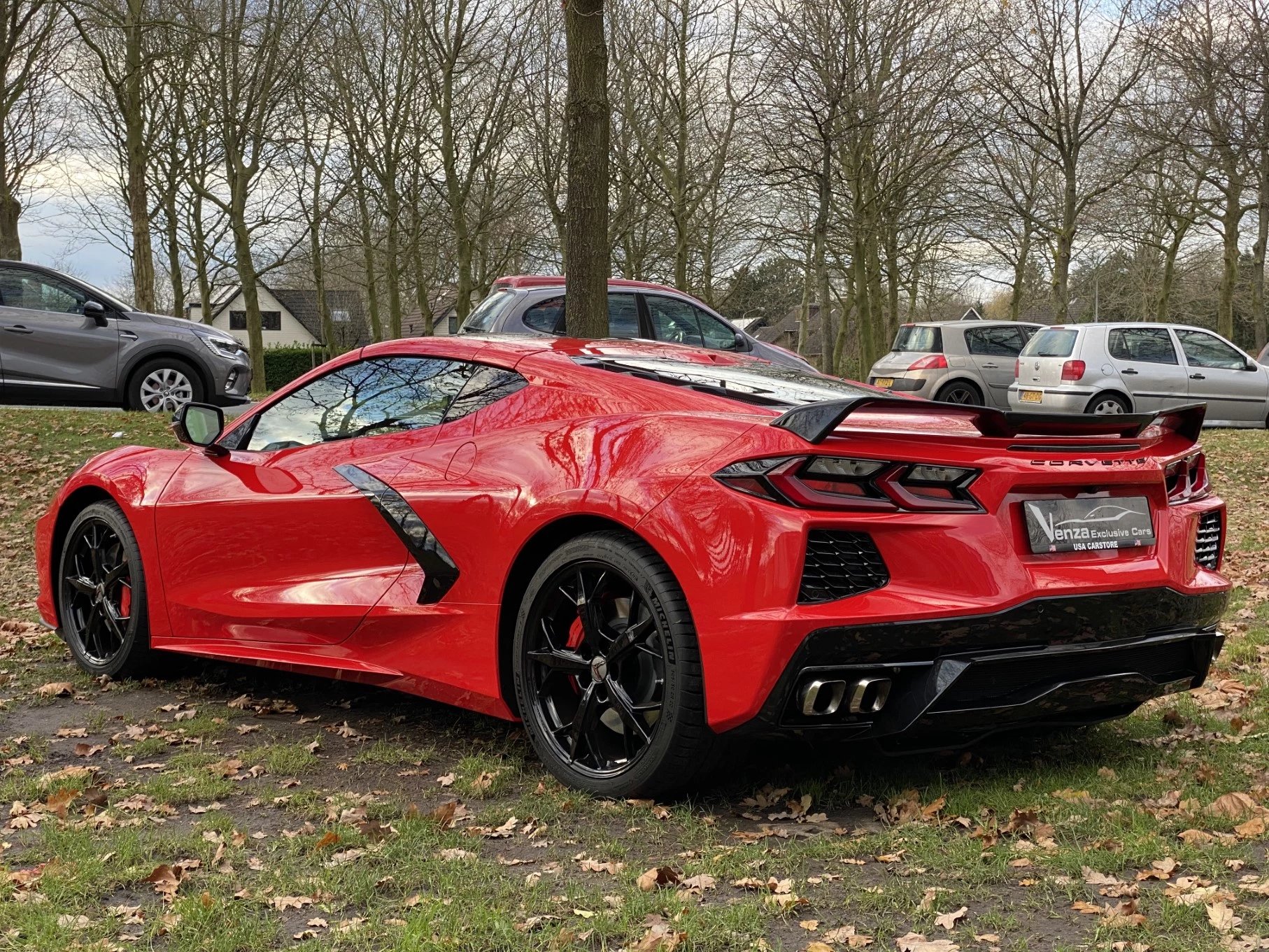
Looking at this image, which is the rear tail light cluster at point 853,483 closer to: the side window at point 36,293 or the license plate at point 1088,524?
the license plate at point 1088,524

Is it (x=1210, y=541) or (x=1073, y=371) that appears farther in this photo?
(x=1073, y=371)

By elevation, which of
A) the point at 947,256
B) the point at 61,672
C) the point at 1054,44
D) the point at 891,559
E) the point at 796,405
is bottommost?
the point at 61,672

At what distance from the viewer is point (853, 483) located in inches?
133

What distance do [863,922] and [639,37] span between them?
2728 centimetres

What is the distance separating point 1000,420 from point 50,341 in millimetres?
11789

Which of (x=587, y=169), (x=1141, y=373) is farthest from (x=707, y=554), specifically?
(x=1141, y=373)

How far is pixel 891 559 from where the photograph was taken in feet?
11.0

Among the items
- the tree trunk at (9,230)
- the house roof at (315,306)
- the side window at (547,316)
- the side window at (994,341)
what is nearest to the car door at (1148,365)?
the side window at (994,341)

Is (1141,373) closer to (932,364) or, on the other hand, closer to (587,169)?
(932,364)

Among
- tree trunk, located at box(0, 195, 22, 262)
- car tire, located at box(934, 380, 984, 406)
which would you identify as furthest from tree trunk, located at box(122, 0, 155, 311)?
car tire, located at box(934, 380, 984, 406)

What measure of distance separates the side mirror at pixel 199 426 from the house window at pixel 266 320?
8343 cm

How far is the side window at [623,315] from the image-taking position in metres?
13.5

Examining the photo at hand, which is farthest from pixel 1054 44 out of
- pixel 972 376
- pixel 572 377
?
pixel 572 377

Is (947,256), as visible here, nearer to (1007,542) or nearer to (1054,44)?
(1054,44)
